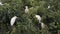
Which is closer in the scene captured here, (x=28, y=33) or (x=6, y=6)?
(x=28, y=33)

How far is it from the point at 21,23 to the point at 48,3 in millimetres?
1230

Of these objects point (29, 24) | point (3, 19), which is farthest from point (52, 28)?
point (3, 19)

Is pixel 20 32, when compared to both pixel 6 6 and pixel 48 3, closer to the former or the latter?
pixel 6 6

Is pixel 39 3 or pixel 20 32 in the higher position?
pixel 39 3

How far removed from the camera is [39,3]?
575cm

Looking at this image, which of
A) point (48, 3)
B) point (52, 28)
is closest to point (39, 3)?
point (48, 3)

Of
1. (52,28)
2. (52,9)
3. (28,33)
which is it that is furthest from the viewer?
(52,9)

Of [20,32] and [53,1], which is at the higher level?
[53,1]

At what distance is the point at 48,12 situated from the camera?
551 cm

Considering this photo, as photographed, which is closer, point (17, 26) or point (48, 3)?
point (17, 26)

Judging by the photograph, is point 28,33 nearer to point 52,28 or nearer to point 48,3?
point 52,28

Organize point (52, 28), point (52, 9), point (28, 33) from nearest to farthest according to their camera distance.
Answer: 1. point (28, 33)
2. point (52, 28)
3. point (52, 9)

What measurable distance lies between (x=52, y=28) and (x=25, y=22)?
0.62m

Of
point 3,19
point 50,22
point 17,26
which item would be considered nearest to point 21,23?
point 17,26
